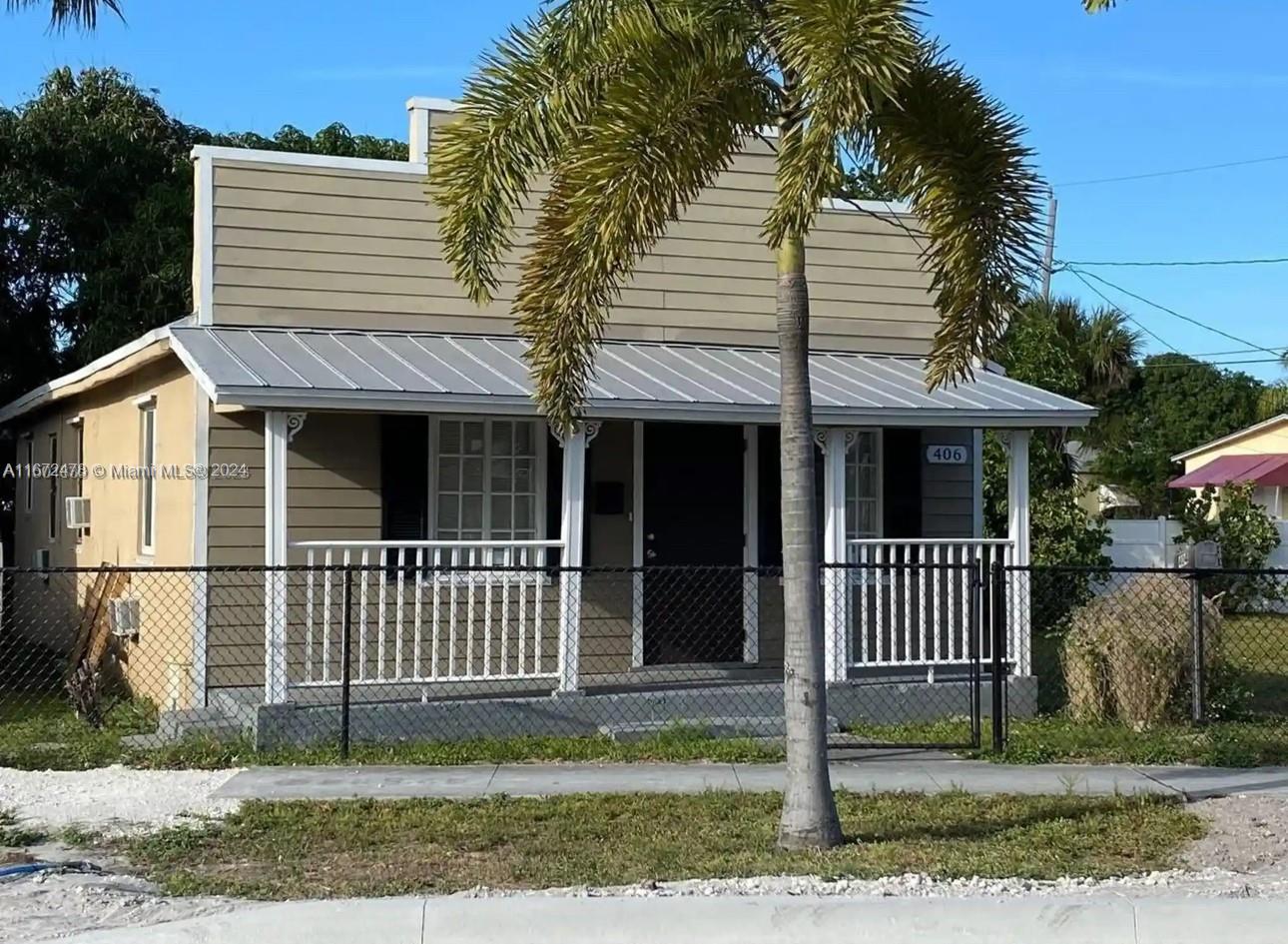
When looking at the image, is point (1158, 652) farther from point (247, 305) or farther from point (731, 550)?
point (247, 305)

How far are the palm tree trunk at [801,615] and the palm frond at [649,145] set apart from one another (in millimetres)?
706

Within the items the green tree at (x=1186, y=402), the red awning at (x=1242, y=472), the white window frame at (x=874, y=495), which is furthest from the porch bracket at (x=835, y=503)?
the green tree at (x=1186, y=402)

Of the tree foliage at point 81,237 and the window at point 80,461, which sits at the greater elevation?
the tree foliage at point 81,237

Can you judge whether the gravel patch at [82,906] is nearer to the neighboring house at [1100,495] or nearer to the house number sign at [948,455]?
the house number sign at [948,455]

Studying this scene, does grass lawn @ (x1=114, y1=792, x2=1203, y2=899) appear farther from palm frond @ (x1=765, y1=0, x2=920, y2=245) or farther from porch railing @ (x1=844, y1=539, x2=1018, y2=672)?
palm frond @ (x1=765, y1=0, x2=920, y2=245)

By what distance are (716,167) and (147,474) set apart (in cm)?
700

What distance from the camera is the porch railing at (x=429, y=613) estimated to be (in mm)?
10133

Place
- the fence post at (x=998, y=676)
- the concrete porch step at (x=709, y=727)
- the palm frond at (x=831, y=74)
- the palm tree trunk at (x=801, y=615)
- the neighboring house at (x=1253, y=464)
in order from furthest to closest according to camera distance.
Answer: the neighboring house at (x=1253, y=464), the concrete porch step at (x=709, y=727), the fence post at (x=998, y=676), the palm tree trunk at (x=801, y=615), the palm frond at (x=831, y=74)

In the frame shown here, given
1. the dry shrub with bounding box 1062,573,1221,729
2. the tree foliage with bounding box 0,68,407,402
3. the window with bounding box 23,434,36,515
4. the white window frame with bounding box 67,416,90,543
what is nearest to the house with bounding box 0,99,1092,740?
the dry shrub with bounding box 1062,573,1221,729

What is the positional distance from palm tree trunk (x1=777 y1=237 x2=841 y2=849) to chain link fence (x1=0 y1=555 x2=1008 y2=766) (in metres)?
2.28

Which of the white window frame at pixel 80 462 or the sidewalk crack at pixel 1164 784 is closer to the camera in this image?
the sidewalk crack at pixel 1164 784

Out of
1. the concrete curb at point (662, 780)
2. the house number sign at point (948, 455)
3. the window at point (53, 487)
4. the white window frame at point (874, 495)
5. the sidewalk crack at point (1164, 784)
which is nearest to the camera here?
the sidewalk crack at point (1164, 784)

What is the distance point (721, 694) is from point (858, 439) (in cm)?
304

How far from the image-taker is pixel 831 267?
1303cm
